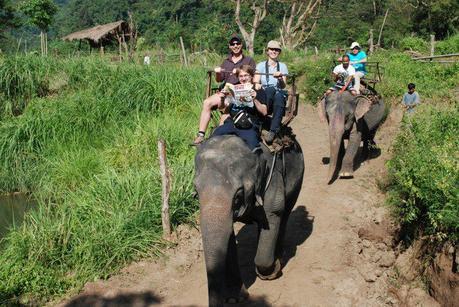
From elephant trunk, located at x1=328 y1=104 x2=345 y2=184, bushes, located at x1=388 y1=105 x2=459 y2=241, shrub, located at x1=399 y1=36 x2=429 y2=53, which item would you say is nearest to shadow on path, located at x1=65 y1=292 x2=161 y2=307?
bushes, located at x1=388 y1=105 x2=459 y2=241

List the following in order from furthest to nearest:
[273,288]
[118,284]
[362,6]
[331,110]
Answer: [362,6] < [331,110] < [118,284] < [273,288]

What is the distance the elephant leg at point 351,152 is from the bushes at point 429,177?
620mm

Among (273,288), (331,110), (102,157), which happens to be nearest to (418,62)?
(331,110)

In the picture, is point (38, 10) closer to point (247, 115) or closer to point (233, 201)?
point (247, 115)

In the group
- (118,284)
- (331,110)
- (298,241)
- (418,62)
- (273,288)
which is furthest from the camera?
(418,62)

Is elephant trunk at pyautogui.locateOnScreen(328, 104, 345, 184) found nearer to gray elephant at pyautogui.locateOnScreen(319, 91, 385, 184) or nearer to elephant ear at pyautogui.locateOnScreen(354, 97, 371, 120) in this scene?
gray elephant at pyautogui.locateOnScreen(319, 91, 385, 184)

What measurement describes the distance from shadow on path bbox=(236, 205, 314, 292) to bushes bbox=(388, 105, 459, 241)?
1.20 meters

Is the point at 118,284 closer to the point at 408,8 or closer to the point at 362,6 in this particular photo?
the point at 408,8

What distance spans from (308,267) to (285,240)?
2.26 feet

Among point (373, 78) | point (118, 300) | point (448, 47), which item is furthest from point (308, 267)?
point (448, 47)

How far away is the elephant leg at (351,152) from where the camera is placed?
816 cm

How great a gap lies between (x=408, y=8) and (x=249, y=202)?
116ft

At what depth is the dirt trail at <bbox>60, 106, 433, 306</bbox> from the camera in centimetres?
523

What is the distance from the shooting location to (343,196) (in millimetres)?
7578
